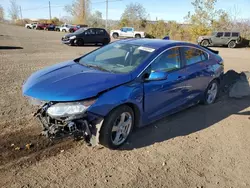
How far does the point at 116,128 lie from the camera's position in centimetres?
349

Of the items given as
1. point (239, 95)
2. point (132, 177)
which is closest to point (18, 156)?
point (132, 177)

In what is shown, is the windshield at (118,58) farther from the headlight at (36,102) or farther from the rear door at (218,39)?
the rear door at (218,39)

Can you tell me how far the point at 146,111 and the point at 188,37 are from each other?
30.8 m

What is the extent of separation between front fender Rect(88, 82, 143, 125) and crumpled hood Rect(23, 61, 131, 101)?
91 mm

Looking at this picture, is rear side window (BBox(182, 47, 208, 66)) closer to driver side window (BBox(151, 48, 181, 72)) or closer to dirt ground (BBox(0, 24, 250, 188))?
driver side window (BBox(151, 48, 181, 72))

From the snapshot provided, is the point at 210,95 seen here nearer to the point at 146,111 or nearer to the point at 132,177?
the point at 146,111

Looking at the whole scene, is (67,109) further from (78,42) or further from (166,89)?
(78,42)

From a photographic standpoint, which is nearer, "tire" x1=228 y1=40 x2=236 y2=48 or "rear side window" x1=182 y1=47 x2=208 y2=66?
"rear side window" x1=182 y1=47 x2=208 y2=66

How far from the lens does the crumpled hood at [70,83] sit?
3057mm

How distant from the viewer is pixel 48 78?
3525mm

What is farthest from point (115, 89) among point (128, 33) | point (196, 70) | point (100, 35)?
point (128, 33)

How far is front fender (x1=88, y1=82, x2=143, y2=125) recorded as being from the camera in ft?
10.2

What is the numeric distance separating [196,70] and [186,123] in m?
1.13

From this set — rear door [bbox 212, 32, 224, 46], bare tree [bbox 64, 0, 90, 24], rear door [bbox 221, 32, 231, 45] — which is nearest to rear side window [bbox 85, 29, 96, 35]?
rear door [bbox 212, 32, 224, 46]
